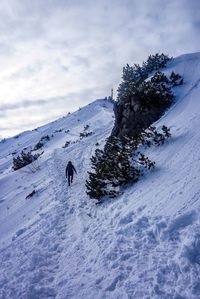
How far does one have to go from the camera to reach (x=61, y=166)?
76.4 ft

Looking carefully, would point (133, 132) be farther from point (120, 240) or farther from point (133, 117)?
point (120, 240)

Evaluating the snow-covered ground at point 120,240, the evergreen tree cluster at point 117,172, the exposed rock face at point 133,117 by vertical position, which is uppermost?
the exposed rock face at point 133,117

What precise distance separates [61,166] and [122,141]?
8.14m

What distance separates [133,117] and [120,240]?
12.8m

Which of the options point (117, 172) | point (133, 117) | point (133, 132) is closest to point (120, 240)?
point (117, 172)

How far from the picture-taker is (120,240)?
7.33 m

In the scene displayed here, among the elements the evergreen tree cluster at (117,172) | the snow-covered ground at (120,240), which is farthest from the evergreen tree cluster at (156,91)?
the evergreen tree cluster at (117,172)

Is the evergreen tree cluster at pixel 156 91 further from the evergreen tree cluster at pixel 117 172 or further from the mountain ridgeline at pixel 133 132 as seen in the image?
the evergreen tree cluster at pixel 117 172

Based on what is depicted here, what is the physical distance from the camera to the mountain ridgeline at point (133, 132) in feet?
37.5

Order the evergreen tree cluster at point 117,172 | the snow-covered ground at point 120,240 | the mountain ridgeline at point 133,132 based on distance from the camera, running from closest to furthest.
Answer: the snow-covered ground at point 120,240
the evergreen tree cluster at point 117,172
the mountain ridgeline at point 133,132

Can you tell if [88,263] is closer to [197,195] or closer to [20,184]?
[197,195]

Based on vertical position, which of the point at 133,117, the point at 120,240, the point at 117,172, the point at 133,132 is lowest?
the point at 120,240

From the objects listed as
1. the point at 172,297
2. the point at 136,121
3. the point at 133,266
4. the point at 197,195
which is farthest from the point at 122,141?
the point at 172,297

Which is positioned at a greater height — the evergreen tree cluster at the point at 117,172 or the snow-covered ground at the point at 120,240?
the evergreen tree cluster at the point at 117,172
